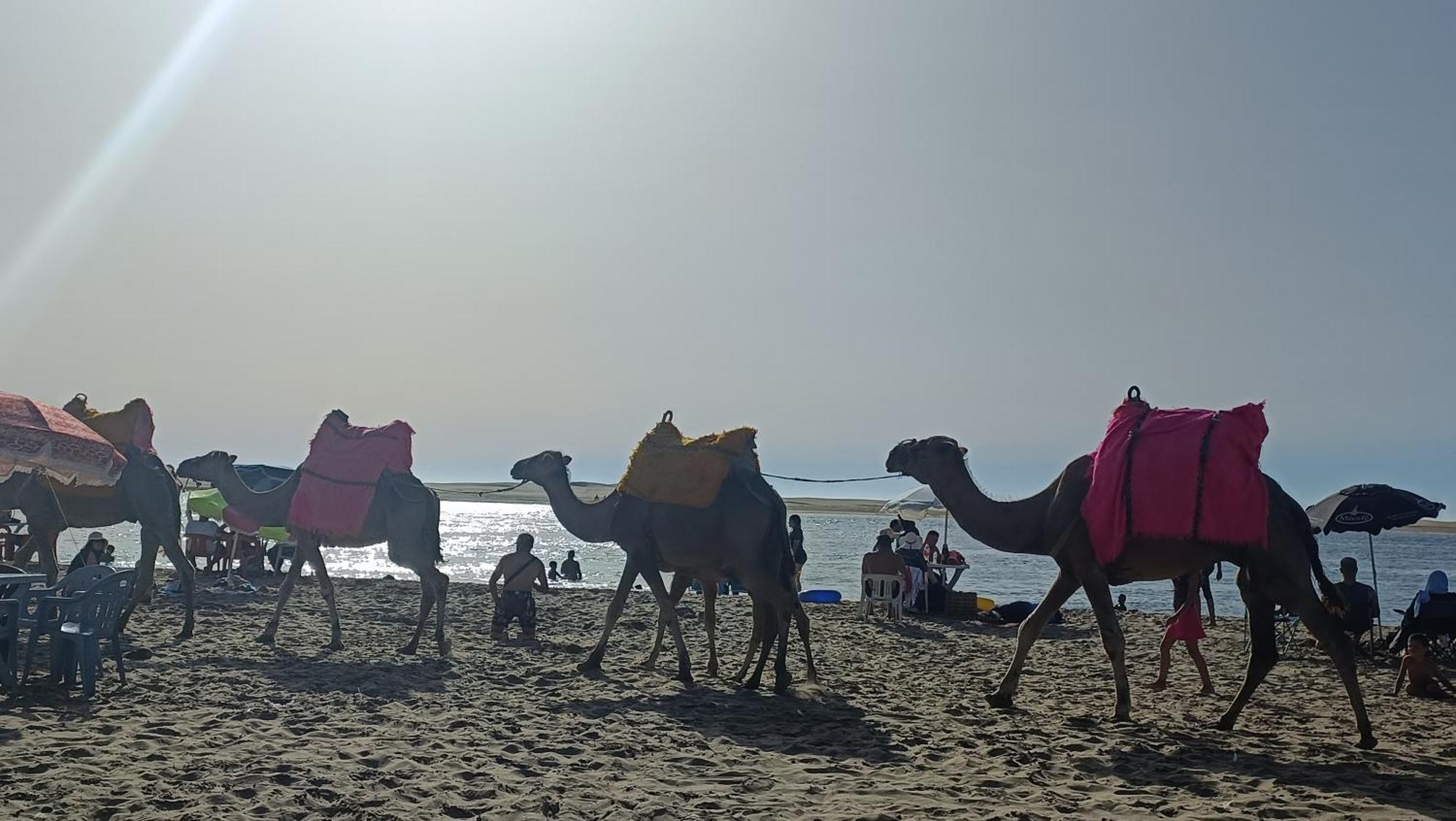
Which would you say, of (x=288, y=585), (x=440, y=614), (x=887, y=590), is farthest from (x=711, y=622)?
(x=887, y=590)

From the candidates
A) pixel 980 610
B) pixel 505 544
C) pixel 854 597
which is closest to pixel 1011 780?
pixel 980 610

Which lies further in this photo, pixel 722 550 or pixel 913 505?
pixel 913 505

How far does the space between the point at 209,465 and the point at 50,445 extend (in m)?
4.62

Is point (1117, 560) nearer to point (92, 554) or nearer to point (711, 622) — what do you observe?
point (711, 622)

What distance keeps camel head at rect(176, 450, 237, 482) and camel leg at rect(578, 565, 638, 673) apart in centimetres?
588

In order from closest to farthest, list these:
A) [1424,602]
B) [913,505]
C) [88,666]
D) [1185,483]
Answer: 1. [1185,483]
2. [88,666]
3. [1424,602]
4. [913,505]

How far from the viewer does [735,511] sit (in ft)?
35.8

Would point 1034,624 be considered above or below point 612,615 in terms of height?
above

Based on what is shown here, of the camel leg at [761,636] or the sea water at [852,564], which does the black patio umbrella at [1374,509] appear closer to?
the camel leg at [761,636]

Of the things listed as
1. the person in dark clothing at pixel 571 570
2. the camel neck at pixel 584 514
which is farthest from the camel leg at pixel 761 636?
the person in dark clothing at pixel 571 570

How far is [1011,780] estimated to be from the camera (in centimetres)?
686

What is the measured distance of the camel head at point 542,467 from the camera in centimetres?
1285

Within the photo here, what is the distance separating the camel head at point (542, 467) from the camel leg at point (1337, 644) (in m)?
7.98

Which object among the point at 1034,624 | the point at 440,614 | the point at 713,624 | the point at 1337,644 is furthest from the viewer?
the point at 440,614
